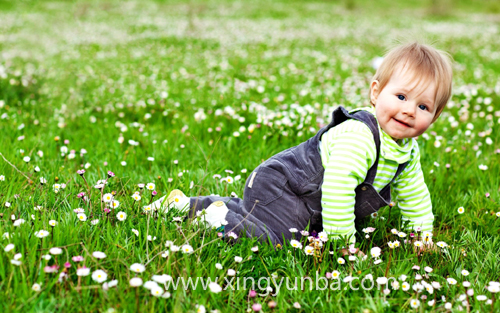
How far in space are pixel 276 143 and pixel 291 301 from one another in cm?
264

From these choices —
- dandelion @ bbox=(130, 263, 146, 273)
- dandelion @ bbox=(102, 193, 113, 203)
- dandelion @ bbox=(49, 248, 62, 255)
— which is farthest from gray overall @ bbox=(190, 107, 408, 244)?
dandelion @ bbox=(49, 248, 62, 255)

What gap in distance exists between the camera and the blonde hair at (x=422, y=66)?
2.85m

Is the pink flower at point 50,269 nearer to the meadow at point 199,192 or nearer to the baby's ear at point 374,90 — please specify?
the meadow at point 199,192

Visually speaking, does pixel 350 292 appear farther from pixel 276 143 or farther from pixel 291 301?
pixel 276 143

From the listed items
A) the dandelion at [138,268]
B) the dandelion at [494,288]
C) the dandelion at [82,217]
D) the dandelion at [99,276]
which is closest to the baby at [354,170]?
the dandelion at [82,217]

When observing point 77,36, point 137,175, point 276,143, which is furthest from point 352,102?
point 77,36

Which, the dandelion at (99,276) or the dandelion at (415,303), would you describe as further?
the dandelion at (415,303)

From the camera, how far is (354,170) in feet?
9.24

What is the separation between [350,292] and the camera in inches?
96.5

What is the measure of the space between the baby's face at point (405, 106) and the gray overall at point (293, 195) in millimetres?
116

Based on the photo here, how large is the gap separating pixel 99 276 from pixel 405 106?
217cm

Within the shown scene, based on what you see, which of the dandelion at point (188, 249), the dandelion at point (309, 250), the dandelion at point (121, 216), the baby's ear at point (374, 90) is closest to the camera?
the dandelion at point (188, 249)

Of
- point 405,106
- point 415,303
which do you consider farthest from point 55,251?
point 405,106

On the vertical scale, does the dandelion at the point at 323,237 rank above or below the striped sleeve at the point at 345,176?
below
